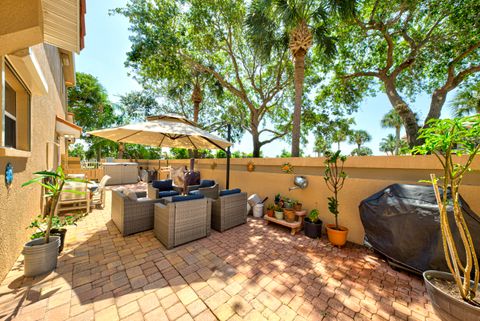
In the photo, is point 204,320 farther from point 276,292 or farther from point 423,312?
point 423,312

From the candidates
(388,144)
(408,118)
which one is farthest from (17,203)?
(388,144)

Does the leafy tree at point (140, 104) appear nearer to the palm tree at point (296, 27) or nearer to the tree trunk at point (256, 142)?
the tree trunk at point (256, 142)

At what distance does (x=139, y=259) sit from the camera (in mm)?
2975

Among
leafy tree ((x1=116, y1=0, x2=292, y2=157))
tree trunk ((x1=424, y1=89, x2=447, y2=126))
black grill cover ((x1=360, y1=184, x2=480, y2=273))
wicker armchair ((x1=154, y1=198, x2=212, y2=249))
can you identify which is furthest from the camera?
leafy tree ((x1=116, y1=0, x2=292, y2=157))

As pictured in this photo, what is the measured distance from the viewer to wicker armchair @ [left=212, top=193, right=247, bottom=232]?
4.28m

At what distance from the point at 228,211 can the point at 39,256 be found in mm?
3256

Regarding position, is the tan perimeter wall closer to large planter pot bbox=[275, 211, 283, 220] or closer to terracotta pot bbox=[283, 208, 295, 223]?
terracotta pot bbox=[283, 208, 295, 223]

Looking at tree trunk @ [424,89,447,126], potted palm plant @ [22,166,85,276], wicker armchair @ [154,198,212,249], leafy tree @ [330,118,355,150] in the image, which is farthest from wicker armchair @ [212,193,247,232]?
tree trunk @ [424,89,447,126]

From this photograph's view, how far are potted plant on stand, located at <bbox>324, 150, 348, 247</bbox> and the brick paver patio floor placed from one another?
0.97 feet

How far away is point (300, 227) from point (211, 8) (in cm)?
1000

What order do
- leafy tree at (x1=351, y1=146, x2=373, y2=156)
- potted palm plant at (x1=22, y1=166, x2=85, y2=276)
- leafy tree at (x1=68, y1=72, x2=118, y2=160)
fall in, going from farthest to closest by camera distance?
1. leafy tree at (x1=351, y1=146, x2=373, y2=156)
2. leafy tree at (x1=68, y1=72, x2=118, y2=160)
3. potted palm plant at (x1=22, y1=166, x2=85, y2=276)

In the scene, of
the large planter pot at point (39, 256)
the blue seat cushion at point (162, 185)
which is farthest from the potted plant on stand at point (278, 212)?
the large planter pot at point (39, 256)

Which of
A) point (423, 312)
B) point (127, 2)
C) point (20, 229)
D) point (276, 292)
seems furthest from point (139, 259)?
point (127, 2)

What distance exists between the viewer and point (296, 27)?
18.9 ft
